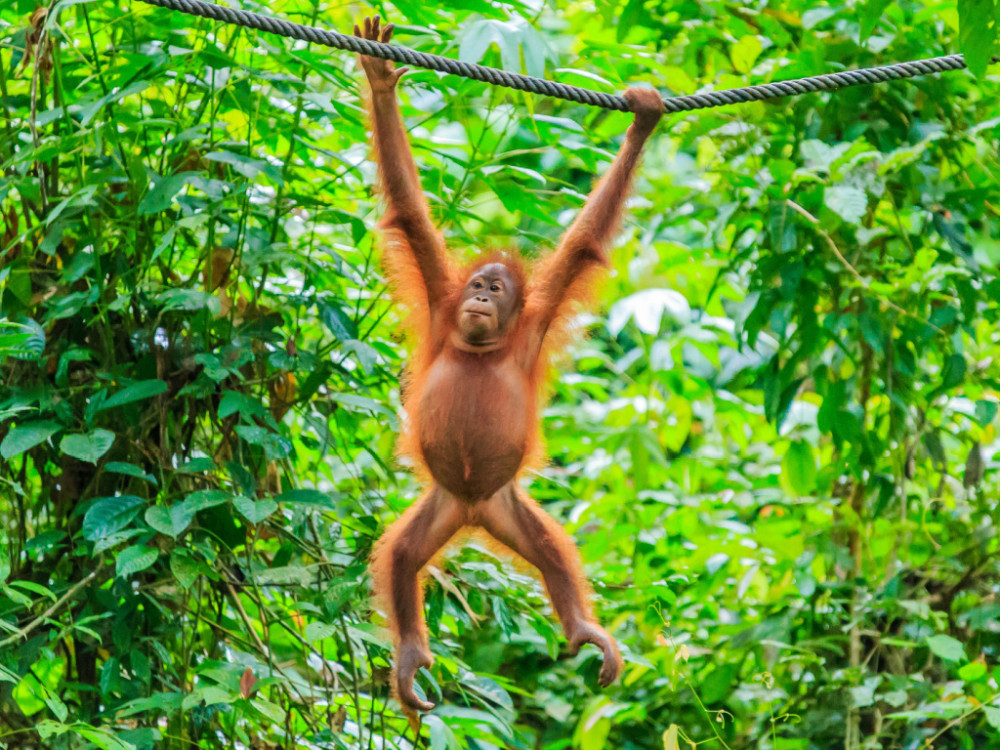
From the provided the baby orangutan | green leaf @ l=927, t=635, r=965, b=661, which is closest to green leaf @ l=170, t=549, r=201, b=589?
the baby orangutan

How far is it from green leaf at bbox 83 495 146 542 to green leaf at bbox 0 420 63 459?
24cm

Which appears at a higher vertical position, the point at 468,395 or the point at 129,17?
the point at 129,17

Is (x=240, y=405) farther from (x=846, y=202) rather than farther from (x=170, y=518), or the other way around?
(x=846, y=202)

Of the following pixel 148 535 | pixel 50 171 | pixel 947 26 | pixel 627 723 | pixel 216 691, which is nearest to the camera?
Answer: pixel 216 691

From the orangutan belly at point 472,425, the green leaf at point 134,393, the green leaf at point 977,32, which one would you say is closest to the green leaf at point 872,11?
the green leaf at point 977,32

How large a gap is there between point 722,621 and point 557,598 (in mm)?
2622

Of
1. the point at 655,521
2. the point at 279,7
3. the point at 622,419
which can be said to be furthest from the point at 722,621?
the point at 279,7

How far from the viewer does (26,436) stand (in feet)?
9.71

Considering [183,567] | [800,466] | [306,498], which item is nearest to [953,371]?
[800,466]

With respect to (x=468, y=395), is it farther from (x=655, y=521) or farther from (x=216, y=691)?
(x=655, y=521)

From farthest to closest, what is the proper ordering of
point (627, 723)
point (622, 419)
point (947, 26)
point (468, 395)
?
point (622, 419), point (627, 723), point (947, 26), point (468, 395)

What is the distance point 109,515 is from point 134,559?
0.71ft

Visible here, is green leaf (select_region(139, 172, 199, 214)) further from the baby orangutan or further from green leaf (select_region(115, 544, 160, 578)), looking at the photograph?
green leaf (select_region(115, 544, 160, 578))

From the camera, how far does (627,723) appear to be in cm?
516
